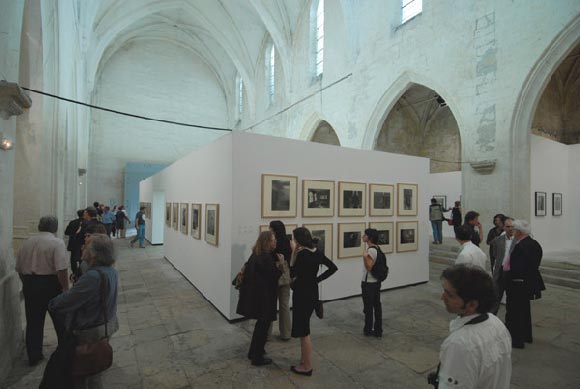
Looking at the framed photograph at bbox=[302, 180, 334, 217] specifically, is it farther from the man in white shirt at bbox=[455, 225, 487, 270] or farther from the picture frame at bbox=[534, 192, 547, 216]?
the picture frame at bbox=[534, 192, 547, 216]

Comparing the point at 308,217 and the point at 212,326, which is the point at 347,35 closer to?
the point at 308,217

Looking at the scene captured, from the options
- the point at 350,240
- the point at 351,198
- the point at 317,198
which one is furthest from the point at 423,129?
the point at 317,198

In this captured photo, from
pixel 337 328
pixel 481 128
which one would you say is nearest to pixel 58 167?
pixel 337 328

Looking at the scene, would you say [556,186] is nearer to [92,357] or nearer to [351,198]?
[351,198]

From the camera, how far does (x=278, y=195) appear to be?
5.07 m

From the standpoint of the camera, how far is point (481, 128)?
8.58 meters

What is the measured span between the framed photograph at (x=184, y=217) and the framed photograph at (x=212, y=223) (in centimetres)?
151

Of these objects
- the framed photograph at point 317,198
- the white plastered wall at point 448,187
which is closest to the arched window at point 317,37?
the white plastered wall at point 448,187

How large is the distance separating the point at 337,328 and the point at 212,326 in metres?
1.84

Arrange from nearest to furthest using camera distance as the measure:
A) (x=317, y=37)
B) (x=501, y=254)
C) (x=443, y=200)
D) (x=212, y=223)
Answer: (x=501, y=254) < (x=212, y=223) < (x=443, y=200) < (x=317, y=37)

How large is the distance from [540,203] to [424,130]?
831cm

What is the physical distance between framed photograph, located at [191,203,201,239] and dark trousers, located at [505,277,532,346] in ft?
17.0

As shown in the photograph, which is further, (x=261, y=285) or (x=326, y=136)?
(x=326, y=136)

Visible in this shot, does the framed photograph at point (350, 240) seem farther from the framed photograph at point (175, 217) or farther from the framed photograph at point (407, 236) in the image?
the framed photograph at point (175, 217)
